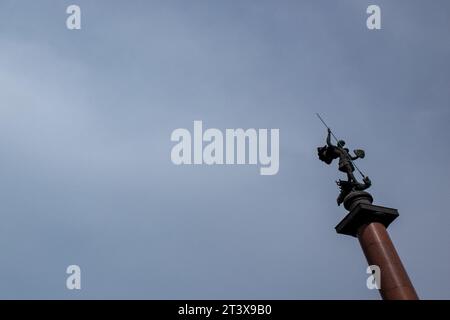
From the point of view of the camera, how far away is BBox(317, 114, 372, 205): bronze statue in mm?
20344

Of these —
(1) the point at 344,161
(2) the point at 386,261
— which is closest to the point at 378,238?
(2) the point at 386,261

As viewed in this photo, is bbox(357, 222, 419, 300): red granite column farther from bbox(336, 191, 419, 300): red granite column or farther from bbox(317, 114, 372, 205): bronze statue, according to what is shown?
bbox(317, 114, 372, 205): bronze statue

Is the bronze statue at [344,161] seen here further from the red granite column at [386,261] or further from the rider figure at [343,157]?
the red granite column at [386,261]

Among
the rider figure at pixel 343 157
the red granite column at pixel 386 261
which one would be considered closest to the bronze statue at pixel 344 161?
the rider figure at pixel 343 157

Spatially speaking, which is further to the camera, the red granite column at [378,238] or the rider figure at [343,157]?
the rider figure at [343,157]

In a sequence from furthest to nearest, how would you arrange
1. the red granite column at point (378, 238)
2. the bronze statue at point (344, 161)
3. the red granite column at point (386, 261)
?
the bronze statue at point (344, 161) → the red granite column at point (378, 238) → the red granite column at point (386, 261)

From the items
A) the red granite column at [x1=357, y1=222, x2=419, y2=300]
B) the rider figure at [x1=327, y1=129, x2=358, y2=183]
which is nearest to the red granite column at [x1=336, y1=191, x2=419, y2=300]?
the red granite column at [x1=357, y1=222, x2=419, y2=300]

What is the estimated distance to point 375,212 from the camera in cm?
1853

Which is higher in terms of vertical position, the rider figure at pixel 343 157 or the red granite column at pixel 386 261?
the rider figure at pixel 343 157

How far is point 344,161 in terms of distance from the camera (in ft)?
70.1

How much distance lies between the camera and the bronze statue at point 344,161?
20344 mm
